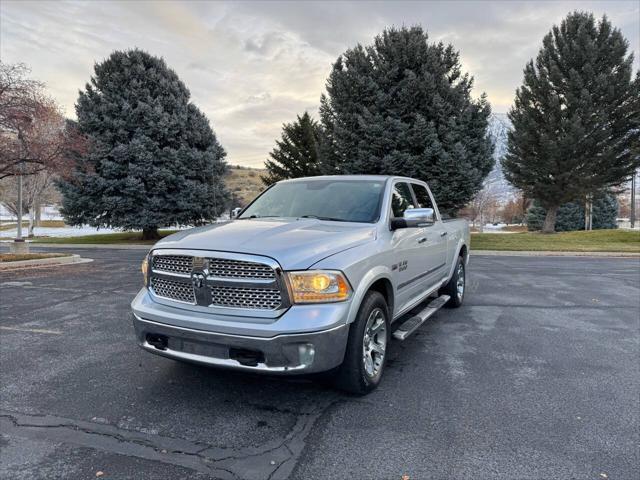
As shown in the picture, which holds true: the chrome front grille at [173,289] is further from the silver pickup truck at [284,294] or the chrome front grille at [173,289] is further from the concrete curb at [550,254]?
the concrete curb at [550,254]

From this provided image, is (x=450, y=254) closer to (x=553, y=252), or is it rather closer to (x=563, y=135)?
(x=553, y=252)

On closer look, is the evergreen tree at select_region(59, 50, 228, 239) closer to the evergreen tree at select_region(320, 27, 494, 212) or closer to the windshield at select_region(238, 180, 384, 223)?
the evergreen tree at select_region(320, 27, 494, 212)

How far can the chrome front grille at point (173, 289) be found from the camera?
341cm

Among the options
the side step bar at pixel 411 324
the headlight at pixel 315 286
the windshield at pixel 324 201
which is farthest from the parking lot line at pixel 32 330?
the side step bar at pixel 411 324

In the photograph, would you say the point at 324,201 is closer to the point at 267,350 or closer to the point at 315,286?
the point at 315,286

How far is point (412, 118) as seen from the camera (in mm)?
19812

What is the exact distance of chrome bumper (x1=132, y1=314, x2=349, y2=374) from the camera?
2.98m

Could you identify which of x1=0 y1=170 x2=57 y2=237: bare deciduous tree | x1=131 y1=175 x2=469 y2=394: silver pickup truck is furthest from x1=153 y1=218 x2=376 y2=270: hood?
x1=0 y1=170 x2=57 y2=237: bare deciduous tree

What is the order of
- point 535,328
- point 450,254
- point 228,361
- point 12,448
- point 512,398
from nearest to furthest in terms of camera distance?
1. point 12,448
2. point 228,361
3. point 512,398
4. point 535,328
5. point 450,254

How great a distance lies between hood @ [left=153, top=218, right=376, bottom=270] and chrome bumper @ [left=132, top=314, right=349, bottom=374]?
1.69 feet

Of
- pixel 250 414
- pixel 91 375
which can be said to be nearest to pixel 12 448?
pixel 91 375

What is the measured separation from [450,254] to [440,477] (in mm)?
4182

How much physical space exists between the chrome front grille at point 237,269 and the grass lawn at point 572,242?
1822cm

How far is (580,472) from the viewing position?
102 inches
